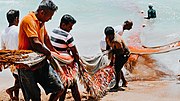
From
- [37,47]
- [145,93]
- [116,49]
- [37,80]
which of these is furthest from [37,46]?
[145,93]

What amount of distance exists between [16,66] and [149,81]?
4812 millimetres

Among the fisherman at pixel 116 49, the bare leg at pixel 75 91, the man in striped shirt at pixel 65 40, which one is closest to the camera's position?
the man in striped shirt at pixel 65 40

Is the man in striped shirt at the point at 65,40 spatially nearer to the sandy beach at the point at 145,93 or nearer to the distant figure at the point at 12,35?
Answer: the distant figure at the point at 12,35

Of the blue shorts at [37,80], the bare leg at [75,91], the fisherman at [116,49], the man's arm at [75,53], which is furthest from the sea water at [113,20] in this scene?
the blue shorts at [37,80]

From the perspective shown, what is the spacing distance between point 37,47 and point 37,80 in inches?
17.7

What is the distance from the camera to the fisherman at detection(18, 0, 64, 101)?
4.97 m

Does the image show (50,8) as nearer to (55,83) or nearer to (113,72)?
(55,83)

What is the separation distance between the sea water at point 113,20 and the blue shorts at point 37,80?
540 centimetres

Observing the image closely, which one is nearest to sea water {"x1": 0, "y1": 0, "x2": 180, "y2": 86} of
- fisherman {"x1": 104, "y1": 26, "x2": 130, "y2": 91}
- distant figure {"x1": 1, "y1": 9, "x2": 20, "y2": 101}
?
fisherman {"x1": 104, "y1": 26, "x2": 130, "y2": 91}

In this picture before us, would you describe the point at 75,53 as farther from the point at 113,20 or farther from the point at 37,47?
the point at 113,20

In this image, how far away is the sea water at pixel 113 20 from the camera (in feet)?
48.4

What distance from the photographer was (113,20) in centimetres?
2328

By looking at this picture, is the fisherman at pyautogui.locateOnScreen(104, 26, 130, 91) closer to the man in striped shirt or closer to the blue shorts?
the man in striped shirt

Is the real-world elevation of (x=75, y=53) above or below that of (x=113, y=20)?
above
